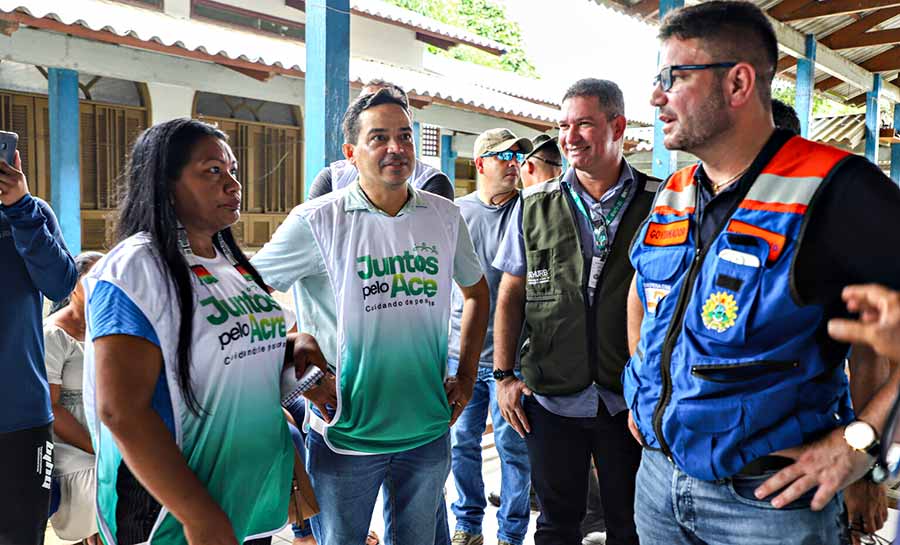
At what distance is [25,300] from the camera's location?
2516 mm

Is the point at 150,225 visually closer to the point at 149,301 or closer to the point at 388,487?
the point at 149,301

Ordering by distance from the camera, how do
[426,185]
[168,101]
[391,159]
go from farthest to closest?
1. [168,101]
2. [426,185]
3. [391,159]

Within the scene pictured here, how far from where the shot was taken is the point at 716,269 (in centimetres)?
161

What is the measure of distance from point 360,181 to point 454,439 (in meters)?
1.86

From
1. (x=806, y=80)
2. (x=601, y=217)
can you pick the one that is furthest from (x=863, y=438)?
(x=806, y=80)

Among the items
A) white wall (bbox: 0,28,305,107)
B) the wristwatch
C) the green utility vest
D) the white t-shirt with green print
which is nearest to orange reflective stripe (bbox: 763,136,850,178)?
the wristwatch

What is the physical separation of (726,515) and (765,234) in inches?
25.5

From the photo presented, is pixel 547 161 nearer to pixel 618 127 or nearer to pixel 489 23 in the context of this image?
pixel 618 127

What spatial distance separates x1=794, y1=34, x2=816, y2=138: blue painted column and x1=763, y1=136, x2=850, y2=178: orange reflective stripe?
326 inches

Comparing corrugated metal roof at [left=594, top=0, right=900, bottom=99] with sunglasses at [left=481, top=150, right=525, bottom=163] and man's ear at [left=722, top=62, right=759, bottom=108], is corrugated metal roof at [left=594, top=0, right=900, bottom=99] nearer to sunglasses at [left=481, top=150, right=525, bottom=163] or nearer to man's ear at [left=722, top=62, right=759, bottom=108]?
sunglasses at [left=481, top=150, right=525, bottom=163]

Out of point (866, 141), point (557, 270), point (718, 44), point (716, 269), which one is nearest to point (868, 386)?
point (716, 269)

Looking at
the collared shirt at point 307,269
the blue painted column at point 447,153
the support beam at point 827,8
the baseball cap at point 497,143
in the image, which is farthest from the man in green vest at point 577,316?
the blue painted column at point 447,153

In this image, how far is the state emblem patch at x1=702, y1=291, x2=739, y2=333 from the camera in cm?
156

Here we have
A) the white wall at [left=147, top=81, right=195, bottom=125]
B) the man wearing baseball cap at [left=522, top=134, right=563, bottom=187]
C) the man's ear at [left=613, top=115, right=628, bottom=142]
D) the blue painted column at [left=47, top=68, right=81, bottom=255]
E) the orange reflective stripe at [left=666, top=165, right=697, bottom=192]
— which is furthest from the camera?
the white wall at [left=147, top=81, right=195, bottom=125]
